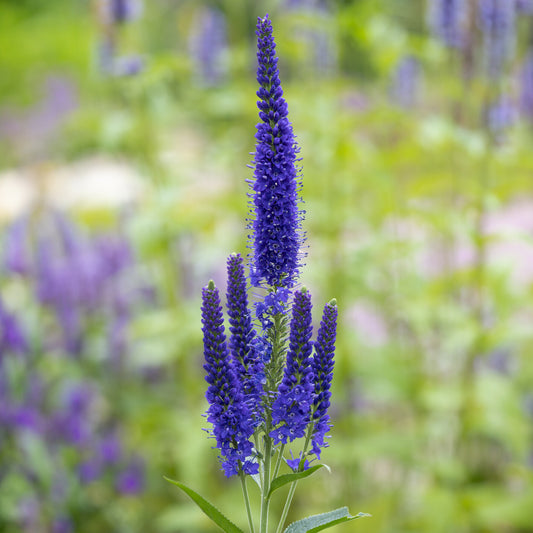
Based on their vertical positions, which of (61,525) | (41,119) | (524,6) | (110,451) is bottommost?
(61,525)

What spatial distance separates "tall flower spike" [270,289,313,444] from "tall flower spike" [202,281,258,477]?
0.05 m

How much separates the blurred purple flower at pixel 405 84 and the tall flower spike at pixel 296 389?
13.0ft

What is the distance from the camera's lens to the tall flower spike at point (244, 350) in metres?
1.00

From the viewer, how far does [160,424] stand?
12.9 feet

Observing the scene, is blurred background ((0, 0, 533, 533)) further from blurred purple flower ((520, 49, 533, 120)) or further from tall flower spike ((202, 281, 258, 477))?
tall flower spike ((202, 281, 258, 477))

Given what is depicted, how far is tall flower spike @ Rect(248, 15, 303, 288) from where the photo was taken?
0.96 m

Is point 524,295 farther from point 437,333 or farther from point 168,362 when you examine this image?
point 168,362

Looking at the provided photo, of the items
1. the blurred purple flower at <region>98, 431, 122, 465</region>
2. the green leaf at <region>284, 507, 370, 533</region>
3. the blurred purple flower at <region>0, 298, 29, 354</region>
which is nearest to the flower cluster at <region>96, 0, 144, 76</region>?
the blurred purple flower at <region>0, 298, 29, 354</region>

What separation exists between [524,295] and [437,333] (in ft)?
2.45

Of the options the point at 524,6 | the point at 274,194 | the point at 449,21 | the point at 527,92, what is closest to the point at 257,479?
the point at 274,194

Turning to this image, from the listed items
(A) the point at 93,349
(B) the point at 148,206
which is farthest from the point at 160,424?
(B) the point at 148,206

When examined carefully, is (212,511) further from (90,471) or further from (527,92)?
(527,92)

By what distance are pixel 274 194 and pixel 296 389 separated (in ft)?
0.99

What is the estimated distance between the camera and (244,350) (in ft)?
3.41
